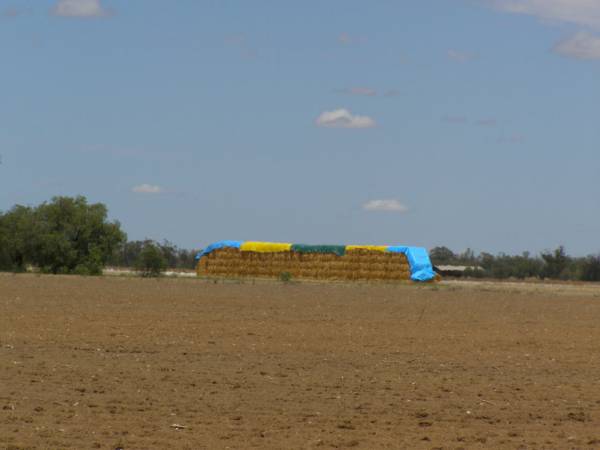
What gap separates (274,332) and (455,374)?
24.8 ft

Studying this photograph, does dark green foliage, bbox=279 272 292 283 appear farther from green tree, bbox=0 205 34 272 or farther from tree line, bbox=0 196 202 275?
green tree, bbox=0 205 34 272

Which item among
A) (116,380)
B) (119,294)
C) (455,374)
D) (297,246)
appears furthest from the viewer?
(297,246)

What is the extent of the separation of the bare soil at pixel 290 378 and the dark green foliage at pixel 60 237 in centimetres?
3435

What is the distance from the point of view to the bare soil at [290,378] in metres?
12.6

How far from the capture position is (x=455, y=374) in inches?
711

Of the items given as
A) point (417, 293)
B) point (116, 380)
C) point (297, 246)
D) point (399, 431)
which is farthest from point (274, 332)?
A: point (297, 246)

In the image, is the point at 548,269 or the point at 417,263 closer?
the point at 417,263

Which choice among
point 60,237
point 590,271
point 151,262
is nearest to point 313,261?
point 151,262

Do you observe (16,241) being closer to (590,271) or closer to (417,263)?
(417,263)

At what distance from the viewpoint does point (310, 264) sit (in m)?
66.6

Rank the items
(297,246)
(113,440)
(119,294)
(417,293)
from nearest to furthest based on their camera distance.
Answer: (113,440) → (119,294) → (417,293) → (297,246)

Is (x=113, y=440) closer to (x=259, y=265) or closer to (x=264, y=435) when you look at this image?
(x=264, y=435)

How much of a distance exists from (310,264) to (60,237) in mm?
13313

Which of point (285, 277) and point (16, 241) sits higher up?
point (16, 241)
